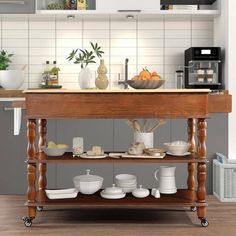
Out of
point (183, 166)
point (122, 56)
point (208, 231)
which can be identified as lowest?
point (208, 231)

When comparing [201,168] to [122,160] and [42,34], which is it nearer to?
[122,160]

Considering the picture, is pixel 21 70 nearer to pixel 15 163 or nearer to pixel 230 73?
pixel 15 163

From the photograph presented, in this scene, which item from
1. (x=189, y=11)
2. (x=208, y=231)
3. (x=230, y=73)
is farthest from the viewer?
(x=189, y=11)

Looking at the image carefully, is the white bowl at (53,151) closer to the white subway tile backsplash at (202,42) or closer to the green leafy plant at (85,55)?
the green leafy plant at (85,55)

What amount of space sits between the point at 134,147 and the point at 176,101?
46cm

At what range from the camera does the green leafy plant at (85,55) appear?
228 inches

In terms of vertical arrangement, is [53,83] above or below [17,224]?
above

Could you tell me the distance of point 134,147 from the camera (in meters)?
4.25

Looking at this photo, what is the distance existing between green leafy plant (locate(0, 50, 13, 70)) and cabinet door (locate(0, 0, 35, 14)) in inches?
18.8

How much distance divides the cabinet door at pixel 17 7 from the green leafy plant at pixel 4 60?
18.8 inches

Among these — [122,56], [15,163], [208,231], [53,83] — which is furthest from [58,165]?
[208,231]

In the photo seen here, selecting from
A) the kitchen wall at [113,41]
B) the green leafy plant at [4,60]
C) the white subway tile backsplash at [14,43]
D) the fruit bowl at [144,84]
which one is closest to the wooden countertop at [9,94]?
the green leafy plant at [4,60]

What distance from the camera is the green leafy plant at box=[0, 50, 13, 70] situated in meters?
5.79

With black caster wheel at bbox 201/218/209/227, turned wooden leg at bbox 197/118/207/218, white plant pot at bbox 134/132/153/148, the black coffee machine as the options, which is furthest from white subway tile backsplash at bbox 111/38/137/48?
black caster wheel at bbox 201/218/209/227
